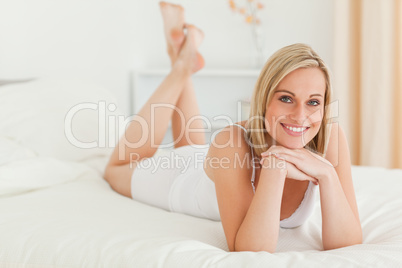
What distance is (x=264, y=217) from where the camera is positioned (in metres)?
1.13

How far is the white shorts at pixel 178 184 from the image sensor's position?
152 centimetres

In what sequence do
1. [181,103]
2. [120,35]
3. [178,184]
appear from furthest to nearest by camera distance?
[120,35] < [181,103] < [178,184]

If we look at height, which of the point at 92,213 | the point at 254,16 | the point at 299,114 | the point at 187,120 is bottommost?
the point at 92,213

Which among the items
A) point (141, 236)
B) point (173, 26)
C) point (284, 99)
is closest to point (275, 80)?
point (284, 99)

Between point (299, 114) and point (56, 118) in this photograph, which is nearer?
point (299, 114)

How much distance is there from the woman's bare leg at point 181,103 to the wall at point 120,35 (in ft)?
2.54

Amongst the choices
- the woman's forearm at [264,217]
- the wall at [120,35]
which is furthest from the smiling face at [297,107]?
the wall at [120,35]

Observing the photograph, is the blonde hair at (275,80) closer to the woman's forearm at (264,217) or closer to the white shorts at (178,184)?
the woman's forearm at (264,217)

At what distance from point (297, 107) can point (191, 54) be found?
3.25ft

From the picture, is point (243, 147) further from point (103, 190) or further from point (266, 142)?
point (103, 190)

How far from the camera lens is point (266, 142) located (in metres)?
1.32

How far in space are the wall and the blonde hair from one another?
1559 millimetres

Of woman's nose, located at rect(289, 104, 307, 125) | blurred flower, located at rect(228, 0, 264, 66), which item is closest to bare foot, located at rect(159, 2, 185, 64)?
woman's nose, located at rect(289, 104, 307, 125)

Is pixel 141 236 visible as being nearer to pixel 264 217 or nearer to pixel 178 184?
pixel 264 217
